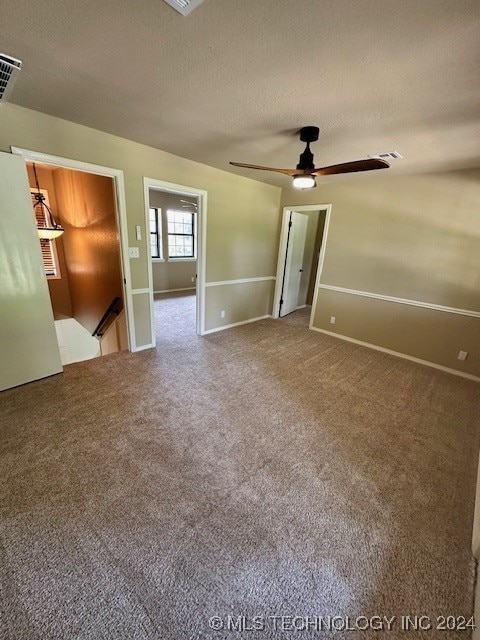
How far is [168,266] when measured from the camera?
6719mm

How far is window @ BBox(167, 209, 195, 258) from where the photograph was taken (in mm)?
6680

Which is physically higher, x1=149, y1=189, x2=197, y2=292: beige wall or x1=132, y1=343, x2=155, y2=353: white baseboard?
x1=149, y1=189, x2=197, y2=292: beige wall

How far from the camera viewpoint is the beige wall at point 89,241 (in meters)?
3.69

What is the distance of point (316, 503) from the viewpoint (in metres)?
1.59

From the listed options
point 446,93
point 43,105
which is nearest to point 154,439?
point 43,105

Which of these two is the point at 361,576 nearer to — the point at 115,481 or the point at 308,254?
the point at 115,481

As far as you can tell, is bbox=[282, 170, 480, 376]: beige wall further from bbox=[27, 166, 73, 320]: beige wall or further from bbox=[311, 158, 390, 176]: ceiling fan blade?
bbox=[27, 166, 73, 320]: beige wall

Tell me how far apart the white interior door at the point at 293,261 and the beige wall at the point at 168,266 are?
3195 mm

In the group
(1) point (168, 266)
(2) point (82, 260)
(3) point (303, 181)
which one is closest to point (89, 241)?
(2) point (82, 260)

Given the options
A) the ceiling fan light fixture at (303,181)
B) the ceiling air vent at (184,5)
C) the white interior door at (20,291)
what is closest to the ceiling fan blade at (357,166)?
the ceiling fan light fixture at (303,181)

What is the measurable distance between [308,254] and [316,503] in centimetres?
512

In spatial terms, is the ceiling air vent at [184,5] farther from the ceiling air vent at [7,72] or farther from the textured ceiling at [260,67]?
the ceiling air vent at [7,72]

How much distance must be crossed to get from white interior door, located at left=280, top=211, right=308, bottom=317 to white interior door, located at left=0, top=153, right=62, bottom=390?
153 inches

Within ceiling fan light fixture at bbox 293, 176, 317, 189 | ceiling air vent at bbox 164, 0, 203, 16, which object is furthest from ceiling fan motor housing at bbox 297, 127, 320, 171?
ceiling air vent at bbox 164, 0, 203, 16
